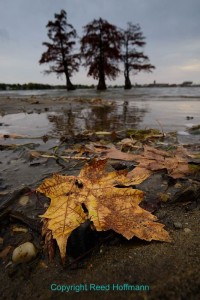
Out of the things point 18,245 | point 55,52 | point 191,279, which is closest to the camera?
point 191,279

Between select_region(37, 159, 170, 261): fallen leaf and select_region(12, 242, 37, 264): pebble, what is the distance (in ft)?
0.40

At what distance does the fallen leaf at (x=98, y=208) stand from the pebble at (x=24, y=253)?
0.40 feet

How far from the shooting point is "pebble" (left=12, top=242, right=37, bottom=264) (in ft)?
2.49

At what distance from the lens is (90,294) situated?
620 mm

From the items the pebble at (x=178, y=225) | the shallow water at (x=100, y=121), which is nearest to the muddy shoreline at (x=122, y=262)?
the pebble at (x=178, y=225)

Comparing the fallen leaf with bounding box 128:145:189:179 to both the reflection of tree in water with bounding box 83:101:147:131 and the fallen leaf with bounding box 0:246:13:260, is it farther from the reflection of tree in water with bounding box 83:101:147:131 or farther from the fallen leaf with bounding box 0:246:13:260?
the reflection of tree in water with bounding box 83:101:147:131

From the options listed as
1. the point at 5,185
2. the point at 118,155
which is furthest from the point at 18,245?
the point at 118,155

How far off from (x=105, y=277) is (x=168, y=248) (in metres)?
0.21

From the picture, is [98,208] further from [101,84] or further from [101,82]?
[101,82]

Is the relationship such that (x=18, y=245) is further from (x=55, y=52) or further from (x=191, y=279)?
(x=55, y=52)

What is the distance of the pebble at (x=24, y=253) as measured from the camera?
758 millimetres

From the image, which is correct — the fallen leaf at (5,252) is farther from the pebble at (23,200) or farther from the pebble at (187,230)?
the pebble at (187,230)

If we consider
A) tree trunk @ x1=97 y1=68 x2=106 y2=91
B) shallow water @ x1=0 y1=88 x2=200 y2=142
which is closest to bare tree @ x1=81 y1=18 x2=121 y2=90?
tree trunk @ x1=97 y1=68 x2=106 y2=91

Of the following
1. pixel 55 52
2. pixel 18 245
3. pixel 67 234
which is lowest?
pixel 18 245
